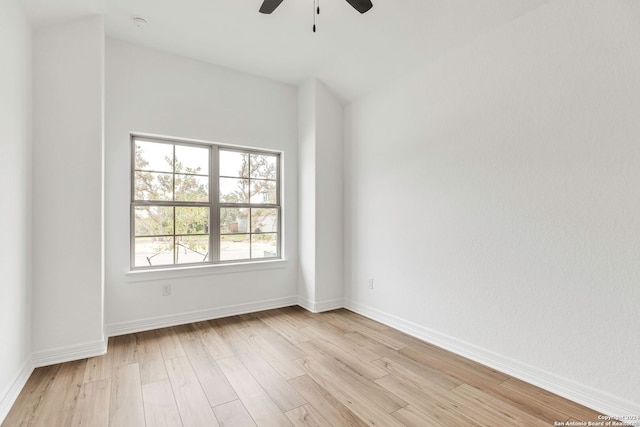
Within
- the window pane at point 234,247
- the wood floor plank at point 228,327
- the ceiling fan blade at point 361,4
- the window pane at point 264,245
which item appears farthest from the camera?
the window pane at point 264,245

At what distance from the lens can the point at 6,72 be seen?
6.62 ft

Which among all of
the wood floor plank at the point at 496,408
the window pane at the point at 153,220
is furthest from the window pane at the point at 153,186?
the wood floor plank at the point at 496,408

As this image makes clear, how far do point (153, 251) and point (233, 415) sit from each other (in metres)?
2.15

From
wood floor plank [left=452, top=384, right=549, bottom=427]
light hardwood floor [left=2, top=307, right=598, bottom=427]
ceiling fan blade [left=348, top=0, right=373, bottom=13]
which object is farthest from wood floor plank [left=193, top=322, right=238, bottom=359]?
ceiling fan blade [left=348, top=0, right=373, bottom=13]

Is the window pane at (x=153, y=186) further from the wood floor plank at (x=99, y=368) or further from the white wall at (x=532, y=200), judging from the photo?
the white wall at (x=532, y=200)

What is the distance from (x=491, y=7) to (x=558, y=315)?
7.48 ft

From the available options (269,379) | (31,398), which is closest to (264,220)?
(269,379)

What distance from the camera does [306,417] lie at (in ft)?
6.18

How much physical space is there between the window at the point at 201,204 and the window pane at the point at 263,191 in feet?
0.04

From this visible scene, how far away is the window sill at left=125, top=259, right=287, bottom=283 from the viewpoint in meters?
3.28

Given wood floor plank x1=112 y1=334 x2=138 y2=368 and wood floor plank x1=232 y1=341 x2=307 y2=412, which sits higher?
wood floor plank x1=112 y1=334 x2=138 y2=368

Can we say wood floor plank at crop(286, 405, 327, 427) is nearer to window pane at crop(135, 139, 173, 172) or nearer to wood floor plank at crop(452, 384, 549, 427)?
wood floor plank at crop(452, 384, 549, 427)

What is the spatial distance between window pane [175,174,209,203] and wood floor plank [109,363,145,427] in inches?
69.8

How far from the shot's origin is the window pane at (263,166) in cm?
411
